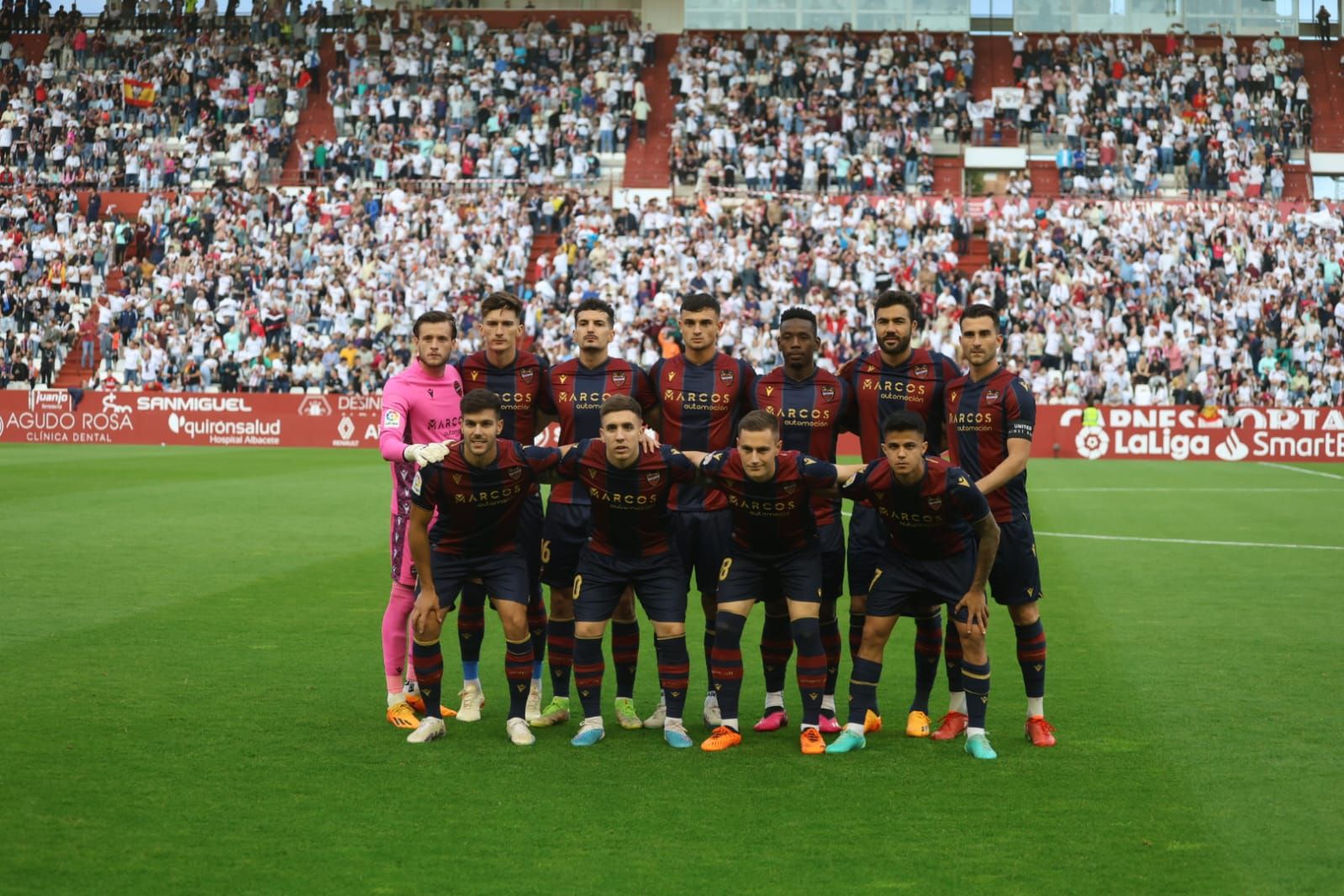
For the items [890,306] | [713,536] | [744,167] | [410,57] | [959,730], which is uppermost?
[410,57]

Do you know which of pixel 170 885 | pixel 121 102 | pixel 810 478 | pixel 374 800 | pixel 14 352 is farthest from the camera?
pixel 121 102

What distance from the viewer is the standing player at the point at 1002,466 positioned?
7.42 meters

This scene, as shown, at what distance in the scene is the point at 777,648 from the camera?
7758 mm

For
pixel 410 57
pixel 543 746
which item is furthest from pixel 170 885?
pixel 410 57

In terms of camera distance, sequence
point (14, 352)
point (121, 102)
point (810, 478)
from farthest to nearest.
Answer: point (121, 102), point (14, 352), point (810, 478)

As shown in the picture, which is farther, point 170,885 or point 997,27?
point 997,27

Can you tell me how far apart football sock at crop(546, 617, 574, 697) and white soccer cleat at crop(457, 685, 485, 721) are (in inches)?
16.2

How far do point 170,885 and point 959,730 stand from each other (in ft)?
13.2

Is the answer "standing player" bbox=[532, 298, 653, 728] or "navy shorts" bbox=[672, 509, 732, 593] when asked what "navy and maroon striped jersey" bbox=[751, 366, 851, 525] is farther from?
"standing player" bbox=[532, 298, 653, 728]

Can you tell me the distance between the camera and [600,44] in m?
45.2

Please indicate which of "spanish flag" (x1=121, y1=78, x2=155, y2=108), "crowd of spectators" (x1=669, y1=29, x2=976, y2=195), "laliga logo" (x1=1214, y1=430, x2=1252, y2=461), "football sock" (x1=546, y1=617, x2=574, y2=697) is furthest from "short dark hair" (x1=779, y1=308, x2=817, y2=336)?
"spanish flag" (x1=121, y1=78, x2=155, y2=108)

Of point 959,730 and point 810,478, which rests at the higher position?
point 810,478

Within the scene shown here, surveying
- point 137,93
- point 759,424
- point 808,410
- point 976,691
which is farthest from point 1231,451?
point 137,93

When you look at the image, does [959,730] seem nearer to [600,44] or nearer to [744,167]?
[744,167]
